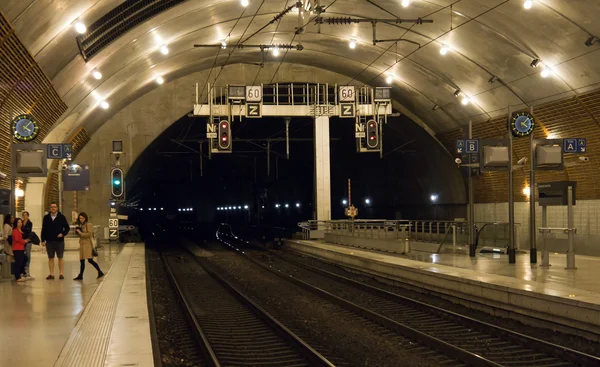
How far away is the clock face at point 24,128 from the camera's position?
639 inches

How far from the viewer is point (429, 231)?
25312 mm

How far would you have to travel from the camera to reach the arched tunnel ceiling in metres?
20.0

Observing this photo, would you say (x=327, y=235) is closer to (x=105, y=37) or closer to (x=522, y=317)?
(x=105, y=37)

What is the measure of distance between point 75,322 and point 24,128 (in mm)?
7703

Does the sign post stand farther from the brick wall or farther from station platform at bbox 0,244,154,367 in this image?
the brick wall

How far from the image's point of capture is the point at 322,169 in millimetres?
35625

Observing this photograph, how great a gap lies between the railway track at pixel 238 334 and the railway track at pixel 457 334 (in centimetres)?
177

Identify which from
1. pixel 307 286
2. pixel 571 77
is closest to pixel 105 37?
pixel 307 286

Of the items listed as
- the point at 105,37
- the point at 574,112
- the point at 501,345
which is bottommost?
the point at 501,345

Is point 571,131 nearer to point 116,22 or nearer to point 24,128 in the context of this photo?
point 116,22

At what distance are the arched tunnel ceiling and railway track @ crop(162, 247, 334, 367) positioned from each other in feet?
22.7

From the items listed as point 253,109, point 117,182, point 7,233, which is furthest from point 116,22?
point 117,182

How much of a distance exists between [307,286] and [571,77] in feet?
39.1

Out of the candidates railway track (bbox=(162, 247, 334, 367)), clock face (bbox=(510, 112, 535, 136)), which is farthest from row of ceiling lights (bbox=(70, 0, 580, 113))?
railway track (bbox=(162, 247, 334, 367))
